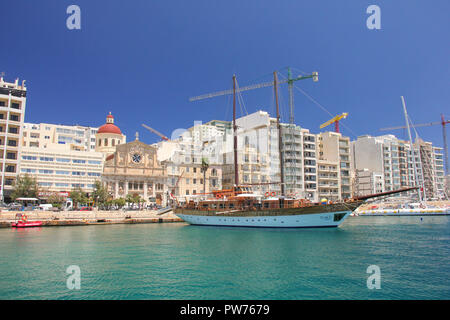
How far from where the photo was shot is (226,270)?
21969 mm

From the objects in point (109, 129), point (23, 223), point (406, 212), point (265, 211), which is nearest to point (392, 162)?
point (406, 212)

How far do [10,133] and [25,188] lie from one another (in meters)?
13.6

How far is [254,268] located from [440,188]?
157m

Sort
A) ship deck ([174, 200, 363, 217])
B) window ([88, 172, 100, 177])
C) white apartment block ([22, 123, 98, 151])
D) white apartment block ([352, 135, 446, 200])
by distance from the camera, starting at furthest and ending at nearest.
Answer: white apartment block ([352, 135, 446, 200]) < white apartment block ([22, 123, 98, 151]) < window ([88, 172, 100, 177]) < ship deck ([174, 200, 363, 217])

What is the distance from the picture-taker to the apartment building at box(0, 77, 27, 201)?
68.7m

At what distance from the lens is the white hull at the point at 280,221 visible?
1905 inches

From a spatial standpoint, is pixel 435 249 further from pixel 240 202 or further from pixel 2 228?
pixel 2 228

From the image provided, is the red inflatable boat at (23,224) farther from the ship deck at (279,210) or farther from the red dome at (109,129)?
the red dome at (109,129)

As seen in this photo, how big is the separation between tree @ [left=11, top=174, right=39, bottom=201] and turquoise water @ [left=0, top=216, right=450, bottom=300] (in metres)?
35.3

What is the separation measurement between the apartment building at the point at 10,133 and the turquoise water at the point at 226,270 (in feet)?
138

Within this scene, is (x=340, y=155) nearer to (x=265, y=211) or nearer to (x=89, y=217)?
(x=265, y=211)

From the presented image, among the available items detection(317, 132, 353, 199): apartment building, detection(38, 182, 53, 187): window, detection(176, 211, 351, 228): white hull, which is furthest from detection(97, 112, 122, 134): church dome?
detection(317, 132, 353, 199): apartment building

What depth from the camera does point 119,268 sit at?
888 inches

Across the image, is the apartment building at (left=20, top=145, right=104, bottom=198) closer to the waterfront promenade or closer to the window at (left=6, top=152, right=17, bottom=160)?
the window at (left=6, top=152, right=17, bottom=160)
